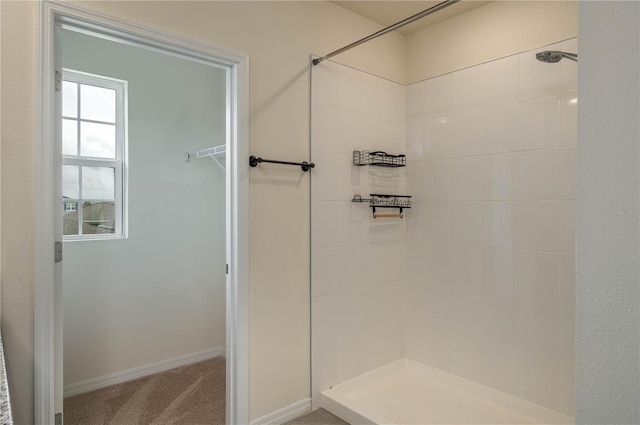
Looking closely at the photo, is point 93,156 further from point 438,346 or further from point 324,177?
point 438,346

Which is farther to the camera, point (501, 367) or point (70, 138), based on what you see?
point (70, 138)

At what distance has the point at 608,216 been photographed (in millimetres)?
728

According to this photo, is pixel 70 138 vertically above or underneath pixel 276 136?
above

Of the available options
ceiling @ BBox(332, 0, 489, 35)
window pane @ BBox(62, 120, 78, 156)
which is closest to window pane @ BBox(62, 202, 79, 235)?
window pane @ BBox(62, 120, 78, 156)

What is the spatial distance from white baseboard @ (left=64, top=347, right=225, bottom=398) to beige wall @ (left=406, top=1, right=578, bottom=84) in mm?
2842

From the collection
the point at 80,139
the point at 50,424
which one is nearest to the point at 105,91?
the point at 80,139

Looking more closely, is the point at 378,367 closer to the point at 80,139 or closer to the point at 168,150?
the point at 168,150

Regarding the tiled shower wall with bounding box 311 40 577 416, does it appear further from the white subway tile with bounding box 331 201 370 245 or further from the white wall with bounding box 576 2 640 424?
the white wall with bounding box 576 2 640 424

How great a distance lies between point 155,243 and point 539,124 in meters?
2.85

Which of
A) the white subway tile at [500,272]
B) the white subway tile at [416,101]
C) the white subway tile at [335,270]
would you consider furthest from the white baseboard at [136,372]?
the white subway tile at [416,101]

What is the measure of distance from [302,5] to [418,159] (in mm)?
1338

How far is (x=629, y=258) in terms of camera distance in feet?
2.31

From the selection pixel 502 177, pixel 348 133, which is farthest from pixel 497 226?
pixel 348 133

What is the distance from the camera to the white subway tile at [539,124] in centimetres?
222
